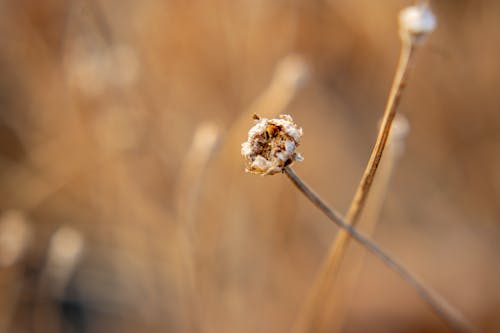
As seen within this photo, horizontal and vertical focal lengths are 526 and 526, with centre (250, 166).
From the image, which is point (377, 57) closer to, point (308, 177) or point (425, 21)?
point (308, 177)

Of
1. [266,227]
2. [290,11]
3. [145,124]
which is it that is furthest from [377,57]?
[145,124]

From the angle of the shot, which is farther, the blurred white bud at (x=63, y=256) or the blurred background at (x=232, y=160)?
the blurred background at (x=232, y=160)

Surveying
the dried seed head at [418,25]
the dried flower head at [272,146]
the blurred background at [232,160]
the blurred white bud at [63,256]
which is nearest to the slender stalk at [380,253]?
the dried flower head at [272,146]

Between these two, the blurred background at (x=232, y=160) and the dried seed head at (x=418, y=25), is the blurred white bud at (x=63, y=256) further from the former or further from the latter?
the dried seed head at (x=418, y=25)

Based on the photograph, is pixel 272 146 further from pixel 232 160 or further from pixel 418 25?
pixel 232 160

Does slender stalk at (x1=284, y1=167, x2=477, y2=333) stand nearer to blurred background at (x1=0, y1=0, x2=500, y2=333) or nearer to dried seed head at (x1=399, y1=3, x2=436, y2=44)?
dried seed head at (x1=399, y1=3, x2=436, y2=44)

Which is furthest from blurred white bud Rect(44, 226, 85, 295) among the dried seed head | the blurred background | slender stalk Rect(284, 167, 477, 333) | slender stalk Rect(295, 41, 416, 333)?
the dried seed head

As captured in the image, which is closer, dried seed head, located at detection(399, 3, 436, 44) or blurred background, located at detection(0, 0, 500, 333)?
dried seed head, located at detection(399, 3, 436, 44)
